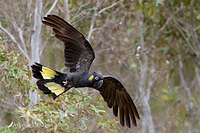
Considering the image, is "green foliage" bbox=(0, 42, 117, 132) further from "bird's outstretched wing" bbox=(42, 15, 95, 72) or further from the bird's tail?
"bird's outstretched wing" bbox=(42, 15, 95, 72)

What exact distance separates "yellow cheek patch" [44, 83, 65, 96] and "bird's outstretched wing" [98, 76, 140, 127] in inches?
34.2

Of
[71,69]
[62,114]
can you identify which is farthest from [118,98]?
[62,114]

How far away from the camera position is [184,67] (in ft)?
34.4

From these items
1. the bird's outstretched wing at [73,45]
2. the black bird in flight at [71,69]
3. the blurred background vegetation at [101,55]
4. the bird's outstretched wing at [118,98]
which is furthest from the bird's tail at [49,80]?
the bird's outstretched wing at [118,98]

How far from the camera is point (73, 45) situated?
469cm

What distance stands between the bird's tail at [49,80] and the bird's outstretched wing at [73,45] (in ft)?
0.90

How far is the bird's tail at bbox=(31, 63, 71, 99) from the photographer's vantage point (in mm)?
4336

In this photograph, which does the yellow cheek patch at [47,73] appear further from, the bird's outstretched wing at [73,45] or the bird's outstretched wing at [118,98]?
the bird's outstretched wing at [118,98]

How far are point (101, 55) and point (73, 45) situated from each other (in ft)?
12.4

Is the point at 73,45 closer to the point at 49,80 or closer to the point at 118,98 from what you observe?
the point at 49,80

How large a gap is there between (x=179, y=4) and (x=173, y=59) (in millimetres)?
1593

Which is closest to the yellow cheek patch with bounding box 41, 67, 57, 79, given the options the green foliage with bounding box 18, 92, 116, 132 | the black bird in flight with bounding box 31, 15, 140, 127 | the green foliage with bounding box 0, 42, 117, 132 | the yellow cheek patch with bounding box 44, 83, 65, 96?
the black bird in flight with bounding box 31, 15, 140, 127

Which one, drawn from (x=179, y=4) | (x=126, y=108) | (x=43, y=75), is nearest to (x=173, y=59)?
(x=179, y=4)

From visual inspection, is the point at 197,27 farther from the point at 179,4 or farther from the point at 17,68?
the point at 17,68
